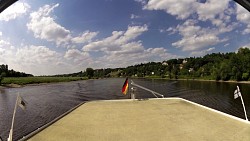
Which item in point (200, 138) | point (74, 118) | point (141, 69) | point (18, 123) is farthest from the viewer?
point (141, 69)

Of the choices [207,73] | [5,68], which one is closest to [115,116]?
[207,73]

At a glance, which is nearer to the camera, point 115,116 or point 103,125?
point 103,125

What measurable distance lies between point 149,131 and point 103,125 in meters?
2.37

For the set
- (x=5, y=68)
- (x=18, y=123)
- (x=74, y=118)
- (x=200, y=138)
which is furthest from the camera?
(x=5, y=68)

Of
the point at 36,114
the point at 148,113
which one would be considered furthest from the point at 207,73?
the point at 148,113

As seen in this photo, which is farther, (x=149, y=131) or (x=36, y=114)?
(x=36, y=114)

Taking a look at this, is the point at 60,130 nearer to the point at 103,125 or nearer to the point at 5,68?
the point at 103,125

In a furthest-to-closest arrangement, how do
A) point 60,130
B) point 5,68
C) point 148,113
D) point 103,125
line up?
1. point 5,68
2. point 148,113
3. point 103,125
4. point 60,130

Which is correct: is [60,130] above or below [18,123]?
above

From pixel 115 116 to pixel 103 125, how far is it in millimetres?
Result: 2265

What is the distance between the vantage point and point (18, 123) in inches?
979

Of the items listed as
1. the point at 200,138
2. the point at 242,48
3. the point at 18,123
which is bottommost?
the point at 18,123

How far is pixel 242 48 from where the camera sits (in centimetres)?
9269

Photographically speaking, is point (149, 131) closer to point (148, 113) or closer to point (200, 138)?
point (200, 138)
